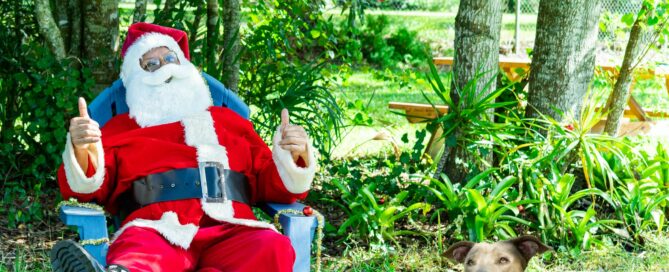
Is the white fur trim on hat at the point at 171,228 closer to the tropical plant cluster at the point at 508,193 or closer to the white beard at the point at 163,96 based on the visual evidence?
the white beard at the point at 163,96

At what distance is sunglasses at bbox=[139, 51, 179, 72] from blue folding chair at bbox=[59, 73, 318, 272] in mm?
176

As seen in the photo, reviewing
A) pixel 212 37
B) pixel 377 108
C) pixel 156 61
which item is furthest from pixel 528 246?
pixel 377 108

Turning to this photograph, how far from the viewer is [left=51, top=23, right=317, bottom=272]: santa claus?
2928 millimetres

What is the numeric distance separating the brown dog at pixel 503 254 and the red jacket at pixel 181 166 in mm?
684

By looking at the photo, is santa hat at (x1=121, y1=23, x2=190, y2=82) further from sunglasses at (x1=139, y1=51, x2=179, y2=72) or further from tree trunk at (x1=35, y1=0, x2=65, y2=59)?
tree trunk at (x1=35, y1=0, x2=65, y2=59)

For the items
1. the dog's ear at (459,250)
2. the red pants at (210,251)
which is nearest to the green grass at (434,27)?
the dog's ear at (459,250)

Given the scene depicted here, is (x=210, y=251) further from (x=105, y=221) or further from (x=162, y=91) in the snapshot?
(x=162, y=91)

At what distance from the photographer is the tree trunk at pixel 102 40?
4.70 m

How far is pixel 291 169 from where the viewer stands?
3150 mm

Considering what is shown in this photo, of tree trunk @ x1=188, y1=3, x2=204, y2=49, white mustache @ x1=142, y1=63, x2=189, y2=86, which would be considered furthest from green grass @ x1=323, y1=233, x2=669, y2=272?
tree trunk @ x1=188, y1=3, x2=204, y2=49

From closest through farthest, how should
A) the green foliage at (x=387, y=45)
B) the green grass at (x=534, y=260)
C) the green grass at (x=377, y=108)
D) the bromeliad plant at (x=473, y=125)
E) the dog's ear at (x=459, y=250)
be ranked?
the dog's ear at (x=459, y=250) → the green grass at (x=534, y=260) → the bromeliad plant at (x=473, y=125) → the green grass at (x=377, y=108) → the green foliage at (x=387, y=45)

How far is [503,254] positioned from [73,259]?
154 cm

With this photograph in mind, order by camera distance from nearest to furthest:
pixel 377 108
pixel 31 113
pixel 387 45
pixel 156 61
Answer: pixel 156 61 < pixel 31 113 < pixel 377 108 < pixel 387 45

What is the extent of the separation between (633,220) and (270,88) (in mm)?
2169
